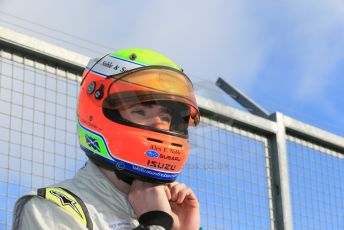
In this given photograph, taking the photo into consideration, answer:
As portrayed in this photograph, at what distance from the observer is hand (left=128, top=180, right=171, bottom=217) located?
8.52 ft

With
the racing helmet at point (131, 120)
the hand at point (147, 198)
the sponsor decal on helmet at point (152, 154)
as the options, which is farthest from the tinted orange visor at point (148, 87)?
the hand at point (147, 198)

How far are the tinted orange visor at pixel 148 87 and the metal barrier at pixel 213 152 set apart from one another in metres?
0.44

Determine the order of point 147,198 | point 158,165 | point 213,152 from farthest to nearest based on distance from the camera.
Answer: point 213,152 < point 158,165 < point 147,198

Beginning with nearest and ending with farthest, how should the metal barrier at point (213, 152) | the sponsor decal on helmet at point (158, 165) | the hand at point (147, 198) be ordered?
the hand at point (147, 198) → the sponsor decal on helmet at point (158, 165) → the metal barrier at point (213, 152)

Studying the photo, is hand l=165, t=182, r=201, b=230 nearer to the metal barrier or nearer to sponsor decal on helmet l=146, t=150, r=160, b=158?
sponsor decal on helmet l=146, t=150, r=160, b=158

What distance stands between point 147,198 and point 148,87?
420mm

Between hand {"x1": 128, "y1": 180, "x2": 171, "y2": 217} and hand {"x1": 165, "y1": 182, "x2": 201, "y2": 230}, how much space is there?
0.13 meters

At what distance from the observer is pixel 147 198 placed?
8.64 ft

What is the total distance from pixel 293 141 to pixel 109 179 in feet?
12.5

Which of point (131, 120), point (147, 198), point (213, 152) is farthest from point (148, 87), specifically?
point (213, 152)

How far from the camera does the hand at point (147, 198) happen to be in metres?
2.60

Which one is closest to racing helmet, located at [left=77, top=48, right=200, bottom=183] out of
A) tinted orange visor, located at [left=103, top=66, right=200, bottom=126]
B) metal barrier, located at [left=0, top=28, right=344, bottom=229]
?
tinted orange visor, located at [left=103, top=66, right=200, bottom=126]

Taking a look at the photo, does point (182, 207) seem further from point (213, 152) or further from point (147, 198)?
point (213, 152)

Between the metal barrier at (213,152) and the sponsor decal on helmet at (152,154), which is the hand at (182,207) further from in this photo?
the metal barrier at (213,152)
